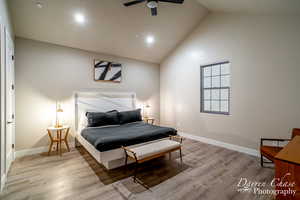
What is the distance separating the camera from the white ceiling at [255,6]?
8.67 ft

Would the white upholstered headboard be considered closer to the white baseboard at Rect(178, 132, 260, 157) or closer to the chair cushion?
the white baseboard at Rect(178, 132, 260, 157)

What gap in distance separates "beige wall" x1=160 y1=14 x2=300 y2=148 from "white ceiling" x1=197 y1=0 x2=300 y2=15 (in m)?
0.18

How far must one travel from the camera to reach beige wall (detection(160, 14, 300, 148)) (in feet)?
9.66

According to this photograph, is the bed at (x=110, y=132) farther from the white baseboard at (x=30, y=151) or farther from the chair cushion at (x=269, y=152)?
the chair cushion at (x=269, y=152)

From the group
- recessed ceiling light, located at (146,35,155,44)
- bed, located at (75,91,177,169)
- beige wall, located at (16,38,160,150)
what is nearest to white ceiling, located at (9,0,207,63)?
recessed ceiling light, located at (146,35,155,44)

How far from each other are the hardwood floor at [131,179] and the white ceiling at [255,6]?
308 cm

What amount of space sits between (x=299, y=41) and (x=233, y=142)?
257 cm

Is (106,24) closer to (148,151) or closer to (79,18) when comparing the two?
(79,18)

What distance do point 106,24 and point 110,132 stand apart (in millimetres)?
2702

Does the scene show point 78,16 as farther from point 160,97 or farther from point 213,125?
point 213,125

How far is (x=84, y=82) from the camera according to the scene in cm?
424

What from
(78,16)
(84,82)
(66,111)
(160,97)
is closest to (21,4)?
(78,16)

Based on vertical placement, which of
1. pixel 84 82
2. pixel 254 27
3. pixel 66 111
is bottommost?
pixel 66 111

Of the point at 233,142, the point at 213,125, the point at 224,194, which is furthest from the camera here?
the point at 213,125
